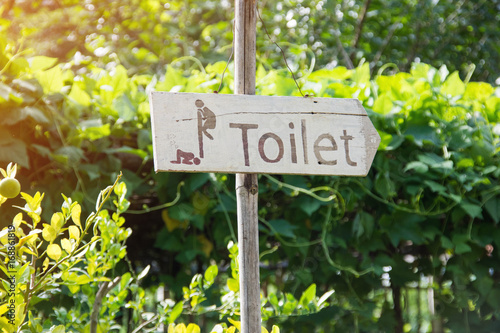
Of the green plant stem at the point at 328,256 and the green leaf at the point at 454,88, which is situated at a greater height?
the green leaf at the point at 454,88

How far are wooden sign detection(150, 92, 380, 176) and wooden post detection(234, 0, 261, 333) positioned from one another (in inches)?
2.4

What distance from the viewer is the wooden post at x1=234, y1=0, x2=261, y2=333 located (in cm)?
90

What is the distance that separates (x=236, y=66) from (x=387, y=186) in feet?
2.15

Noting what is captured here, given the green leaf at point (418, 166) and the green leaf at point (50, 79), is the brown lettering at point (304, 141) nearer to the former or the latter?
the green leaf at point (418, 166)

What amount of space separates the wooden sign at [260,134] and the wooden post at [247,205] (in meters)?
0.06

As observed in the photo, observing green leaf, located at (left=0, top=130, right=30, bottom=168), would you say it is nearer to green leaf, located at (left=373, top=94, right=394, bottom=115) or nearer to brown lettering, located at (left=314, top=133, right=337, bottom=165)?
brown lettering, located at (left=314, top=133, right=337, bottom=165)

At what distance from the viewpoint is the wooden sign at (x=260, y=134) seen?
2.77 ft

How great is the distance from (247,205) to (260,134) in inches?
4.6

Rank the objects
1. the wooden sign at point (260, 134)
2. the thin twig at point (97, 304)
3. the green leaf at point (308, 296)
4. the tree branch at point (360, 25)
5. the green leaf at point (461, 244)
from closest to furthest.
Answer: the wooden sign at point (260, 134), the thin twig at point (97, 304), the green leaf at point (308, 296), the green leaf at point (461, 244), the tree branch at point (360, 25)

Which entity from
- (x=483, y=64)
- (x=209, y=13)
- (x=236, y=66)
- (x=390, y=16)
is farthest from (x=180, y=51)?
(x=236, y=66)

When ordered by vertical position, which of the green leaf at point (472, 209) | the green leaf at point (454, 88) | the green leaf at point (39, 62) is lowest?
the green leaf at point (472, 209)

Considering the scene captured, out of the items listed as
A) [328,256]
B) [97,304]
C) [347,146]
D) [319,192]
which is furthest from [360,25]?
[97,304]

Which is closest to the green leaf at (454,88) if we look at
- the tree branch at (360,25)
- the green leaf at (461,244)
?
the green leaf at (461,244)

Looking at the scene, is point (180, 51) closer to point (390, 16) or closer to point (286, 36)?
point (286, 36)
